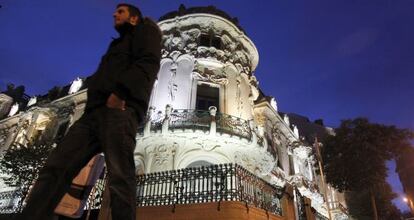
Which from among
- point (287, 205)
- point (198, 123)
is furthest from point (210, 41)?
point (287, 205)

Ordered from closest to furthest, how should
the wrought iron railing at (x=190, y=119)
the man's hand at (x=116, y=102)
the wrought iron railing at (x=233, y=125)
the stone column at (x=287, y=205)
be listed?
the man's hand at (x=116, y=102) < the stone column at (x=287, y=205) < the wrought iron railing at (x=190, y=119) < the wrought iron railing at (x=233, y=125)

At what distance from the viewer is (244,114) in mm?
17234

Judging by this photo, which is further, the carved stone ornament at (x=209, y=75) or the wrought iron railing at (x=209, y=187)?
the carved stone ornament at (x=209, y=75)

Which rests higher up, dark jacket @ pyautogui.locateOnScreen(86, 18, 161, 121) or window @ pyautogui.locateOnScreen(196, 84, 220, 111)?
window @ pyautogui.locateOnScreen(196, 84, 220, 111)

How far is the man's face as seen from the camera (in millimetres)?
2998

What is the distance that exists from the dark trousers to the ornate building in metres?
8.39

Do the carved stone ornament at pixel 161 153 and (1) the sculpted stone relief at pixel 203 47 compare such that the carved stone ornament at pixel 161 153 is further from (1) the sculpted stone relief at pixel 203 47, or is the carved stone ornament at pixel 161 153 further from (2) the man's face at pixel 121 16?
(2) the man's face at pixel 121 16

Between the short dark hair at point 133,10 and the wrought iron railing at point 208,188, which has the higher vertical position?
the wrought iron railing at point 208,188

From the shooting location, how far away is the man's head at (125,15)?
9.84ft

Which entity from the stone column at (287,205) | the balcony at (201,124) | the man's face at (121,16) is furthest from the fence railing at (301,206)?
the man's face at (121,16)

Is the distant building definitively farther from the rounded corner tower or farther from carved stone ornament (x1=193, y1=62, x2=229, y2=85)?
carved stone ornament (x1=193, y1=62, x2=229, y2=85)

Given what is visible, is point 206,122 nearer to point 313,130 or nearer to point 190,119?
point 190,119

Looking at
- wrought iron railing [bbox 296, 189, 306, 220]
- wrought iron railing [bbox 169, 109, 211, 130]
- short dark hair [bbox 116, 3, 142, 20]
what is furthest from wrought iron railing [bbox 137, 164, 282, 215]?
short dark hair [bbox 116, 3, 142, 20]

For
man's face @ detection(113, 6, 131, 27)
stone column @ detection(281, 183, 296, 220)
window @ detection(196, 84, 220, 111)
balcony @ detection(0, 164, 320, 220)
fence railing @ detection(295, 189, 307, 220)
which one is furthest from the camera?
window @ detection(196, 84, 220, 111)
